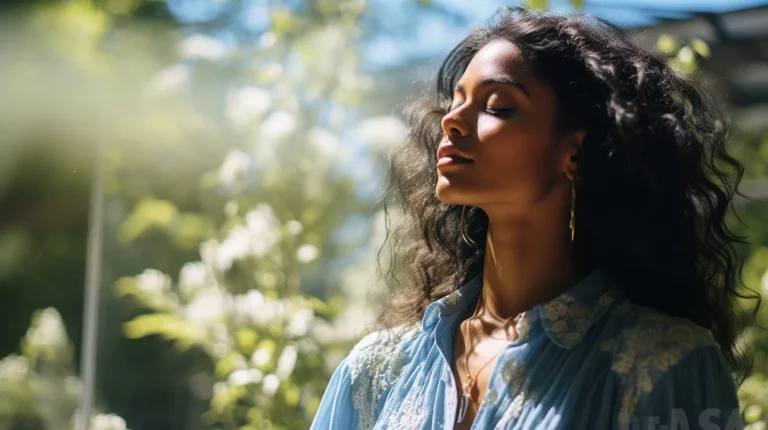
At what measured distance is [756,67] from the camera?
70.2 inches

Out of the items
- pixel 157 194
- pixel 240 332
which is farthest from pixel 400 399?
pixel 157 194

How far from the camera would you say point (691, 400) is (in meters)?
0.94

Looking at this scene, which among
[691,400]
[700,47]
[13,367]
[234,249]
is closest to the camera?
[691,400]

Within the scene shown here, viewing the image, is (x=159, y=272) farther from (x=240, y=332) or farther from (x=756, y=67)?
(x=756, y=67)

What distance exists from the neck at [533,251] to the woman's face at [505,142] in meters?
0.02

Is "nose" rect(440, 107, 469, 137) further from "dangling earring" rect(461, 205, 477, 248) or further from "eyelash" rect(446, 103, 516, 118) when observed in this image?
"dangling earring" rect(461, 205, 477, 248)

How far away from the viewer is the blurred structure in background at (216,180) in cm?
178

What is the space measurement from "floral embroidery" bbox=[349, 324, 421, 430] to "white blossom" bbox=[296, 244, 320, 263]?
65cm

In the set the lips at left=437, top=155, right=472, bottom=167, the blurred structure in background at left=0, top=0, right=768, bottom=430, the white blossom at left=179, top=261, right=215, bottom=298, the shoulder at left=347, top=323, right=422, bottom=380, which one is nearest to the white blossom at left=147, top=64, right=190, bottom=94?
the blurred structure in background at left=0, top=0, right=768, bottom=430

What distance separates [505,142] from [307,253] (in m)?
0.89

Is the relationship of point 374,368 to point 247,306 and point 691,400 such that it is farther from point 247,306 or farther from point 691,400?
point 247,306

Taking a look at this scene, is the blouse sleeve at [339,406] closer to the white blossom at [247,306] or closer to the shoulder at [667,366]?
the shoulder at [667,366]

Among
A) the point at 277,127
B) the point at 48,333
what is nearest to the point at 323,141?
the point at 277,127

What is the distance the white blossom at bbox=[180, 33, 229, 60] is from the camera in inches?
78.9
